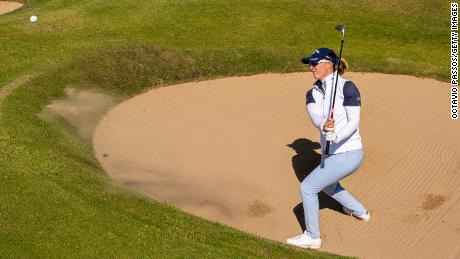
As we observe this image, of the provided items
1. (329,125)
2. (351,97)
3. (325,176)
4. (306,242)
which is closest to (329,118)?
(329,125)

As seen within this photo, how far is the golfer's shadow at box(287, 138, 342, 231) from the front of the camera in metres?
13.8

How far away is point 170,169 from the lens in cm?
1505

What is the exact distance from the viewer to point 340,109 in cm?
1170

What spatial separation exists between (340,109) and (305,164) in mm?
4113

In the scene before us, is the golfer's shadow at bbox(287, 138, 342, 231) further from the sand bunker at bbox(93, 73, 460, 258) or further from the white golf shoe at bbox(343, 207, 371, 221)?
the white golf shoe at bbox(343, 207, 371, 221)

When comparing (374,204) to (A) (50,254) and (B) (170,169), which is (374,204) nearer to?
(B) (170,169)

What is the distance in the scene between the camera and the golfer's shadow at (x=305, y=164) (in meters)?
13.8

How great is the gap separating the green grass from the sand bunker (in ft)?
3.55

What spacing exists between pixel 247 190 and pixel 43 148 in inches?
182

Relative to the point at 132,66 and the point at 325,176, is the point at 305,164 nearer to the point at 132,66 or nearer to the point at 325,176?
the point at 325,176

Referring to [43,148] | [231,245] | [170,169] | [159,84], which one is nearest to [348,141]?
[231,245]

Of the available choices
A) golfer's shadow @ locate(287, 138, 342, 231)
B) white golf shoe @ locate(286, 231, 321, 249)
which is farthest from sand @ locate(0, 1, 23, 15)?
white golf shoe @ locate(286, 231, 321, 249)

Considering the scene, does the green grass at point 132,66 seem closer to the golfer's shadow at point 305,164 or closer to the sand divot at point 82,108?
the sand divot at point 82,108

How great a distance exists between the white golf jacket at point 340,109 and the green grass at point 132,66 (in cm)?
211
